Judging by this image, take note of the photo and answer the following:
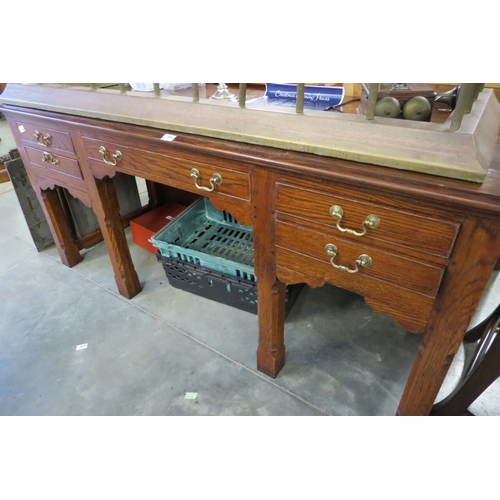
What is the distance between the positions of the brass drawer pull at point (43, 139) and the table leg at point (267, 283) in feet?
3.73

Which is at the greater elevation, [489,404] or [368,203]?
[368,203]

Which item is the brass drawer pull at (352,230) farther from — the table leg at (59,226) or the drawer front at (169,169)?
the table leg at (59,226)

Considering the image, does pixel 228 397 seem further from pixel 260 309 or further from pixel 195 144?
pixel 195 144

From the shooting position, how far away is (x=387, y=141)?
82cm

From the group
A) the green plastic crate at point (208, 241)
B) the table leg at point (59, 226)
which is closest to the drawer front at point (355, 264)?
the green plastic crate at point (208, 241)

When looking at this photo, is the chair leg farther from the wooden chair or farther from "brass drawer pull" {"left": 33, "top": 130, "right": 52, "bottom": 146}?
"brass drawer pull" {"left": 33, "top": 130, "right": 52, "bottom": 146}

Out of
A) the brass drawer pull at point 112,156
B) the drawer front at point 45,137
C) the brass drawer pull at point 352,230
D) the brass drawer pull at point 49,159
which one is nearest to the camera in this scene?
the brass drawer pull at point 352,230

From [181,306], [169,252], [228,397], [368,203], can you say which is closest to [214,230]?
[169,252]

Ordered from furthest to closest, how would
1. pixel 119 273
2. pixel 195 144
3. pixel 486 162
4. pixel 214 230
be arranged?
pixel 214 230
pixel 119 273
pixel 195 144
pixel 486 162

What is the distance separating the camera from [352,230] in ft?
3.02

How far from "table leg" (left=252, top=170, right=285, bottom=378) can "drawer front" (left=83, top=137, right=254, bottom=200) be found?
59mm

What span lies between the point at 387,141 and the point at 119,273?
1511 millimetres

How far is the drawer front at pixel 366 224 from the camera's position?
816mm

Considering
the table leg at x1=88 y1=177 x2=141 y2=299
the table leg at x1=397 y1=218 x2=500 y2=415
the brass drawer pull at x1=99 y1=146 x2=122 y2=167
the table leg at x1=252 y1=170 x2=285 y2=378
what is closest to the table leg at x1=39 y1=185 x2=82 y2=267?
the table leg at x1=88 y1=177 x2=141 y2=299
